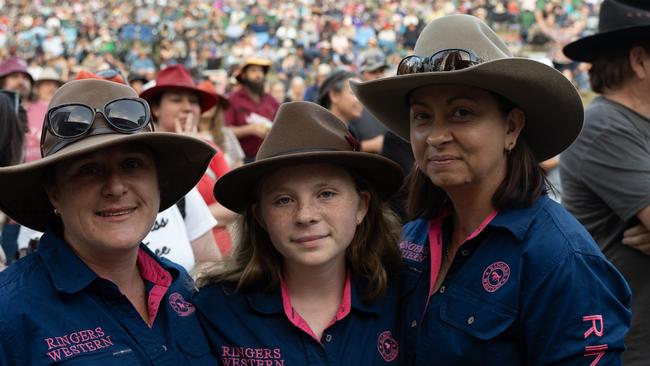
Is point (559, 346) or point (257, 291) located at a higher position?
point (257, 291)

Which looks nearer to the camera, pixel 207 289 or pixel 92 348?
pixel 92 348

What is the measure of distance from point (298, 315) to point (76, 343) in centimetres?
75

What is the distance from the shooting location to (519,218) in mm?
2348

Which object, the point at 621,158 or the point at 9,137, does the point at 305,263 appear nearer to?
the point at 621,158

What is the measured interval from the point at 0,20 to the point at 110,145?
32.9 meters

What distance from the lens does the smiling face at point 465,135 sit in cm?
238

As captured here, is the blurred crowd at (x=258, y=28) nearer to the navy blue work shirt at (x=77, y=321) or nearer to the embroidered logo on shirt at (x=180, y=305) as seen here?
the embroidered logo on shirt at (x=180, y=305)

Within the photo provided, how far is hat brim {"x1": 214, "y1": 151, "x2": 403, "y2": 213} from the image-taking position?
8.33 ft

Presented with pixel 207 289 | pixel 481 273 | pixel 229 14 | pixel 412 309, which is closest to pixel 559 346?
pixel 481 273

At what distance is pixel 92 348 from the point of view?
2.16m

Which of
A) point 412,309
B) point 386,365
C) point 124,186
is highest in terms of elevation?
point 124,186

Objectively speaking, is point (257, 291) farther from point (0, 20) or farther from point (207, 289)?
point (0, 20)

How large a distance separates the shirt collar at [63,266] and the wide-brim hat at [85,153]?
0.16 meters

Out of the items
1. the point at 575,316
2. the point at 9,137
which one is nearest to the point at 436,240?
the point at 575,316
